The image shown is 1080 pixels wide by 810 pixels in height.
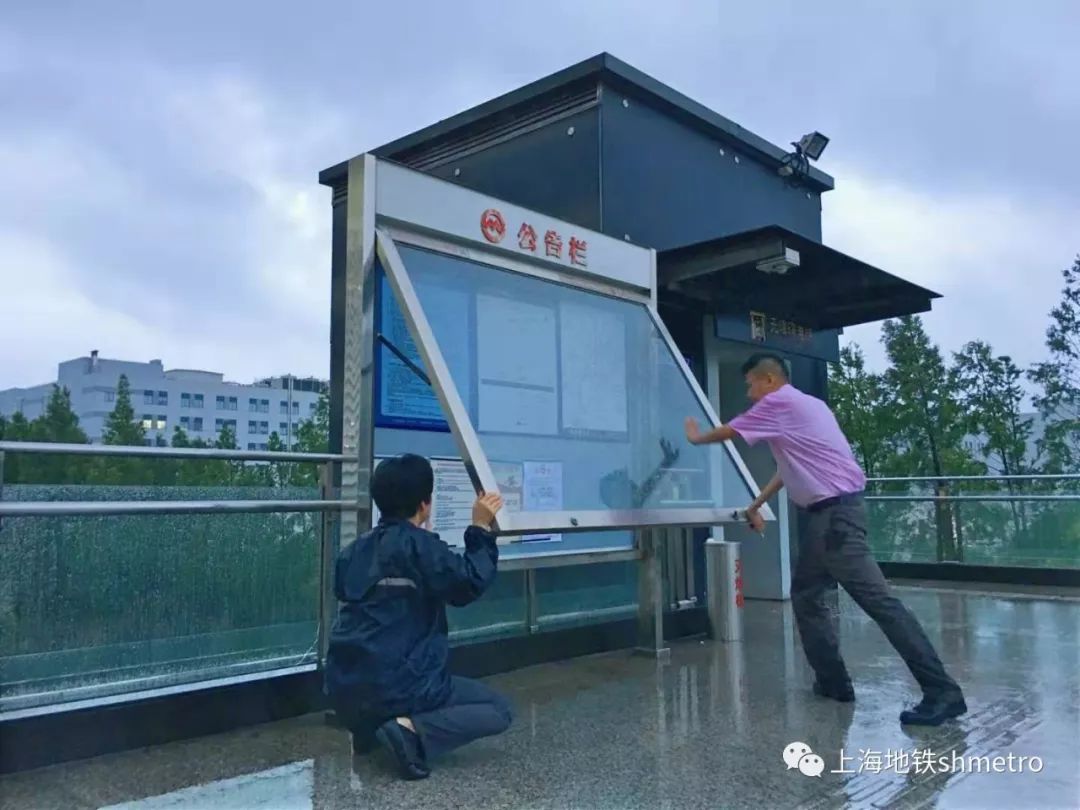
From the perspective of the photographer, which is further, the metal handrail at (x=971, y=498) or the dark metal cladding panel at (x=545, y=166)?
the metal handrail at (x=971, y=498)

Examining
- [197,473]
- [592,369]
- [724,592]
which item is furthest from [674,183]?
[197,473]

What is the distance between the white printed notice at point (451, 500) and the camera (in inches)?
179

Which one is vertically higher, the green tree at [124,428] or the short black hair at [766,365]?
the green tree at [124,428]

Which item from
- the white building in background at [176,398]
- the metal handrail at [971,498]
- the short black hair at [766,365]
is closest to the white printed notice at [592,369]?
the short black hair at [766,365]

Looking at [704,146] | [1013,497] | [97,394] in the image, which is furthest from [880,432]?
[97,394]

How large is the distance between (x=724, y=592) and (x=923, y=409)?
553 inches

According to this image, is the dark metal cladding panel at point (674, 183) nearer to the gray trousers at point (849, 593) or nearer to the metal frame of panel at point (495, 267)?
the metal frame of panel at point (495, 267)

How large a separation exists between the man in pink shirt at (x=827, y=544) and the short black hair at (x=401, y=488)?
1.85m

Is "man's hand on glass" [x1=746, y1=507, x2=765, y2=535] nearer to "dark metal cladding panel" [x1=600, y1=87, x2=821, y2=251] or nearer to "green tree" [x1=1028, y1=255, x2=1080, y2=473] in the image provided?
"dark metal cladding panel" [x1=600, y1=87, x2=821, y2=251]

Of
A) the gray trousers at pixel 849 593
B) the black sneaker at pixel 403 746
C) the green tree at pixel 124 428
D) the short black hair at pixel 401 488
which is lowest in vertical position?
the black sneaker at pixel 403 746

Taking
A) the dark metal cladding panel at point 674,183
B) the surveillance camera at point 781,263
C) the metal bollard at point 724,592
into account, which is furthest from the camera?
the dark metal cladding panel at point 674,183

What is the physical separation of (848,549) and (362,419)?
7.77ft

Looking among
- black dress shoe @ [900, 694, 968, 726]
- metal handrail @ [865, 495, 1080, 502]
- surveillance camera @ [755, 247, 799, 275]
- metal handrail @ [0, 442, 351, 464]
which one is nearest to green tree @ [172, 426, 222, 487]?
metal handrail @ [0, 442, 351, 464]

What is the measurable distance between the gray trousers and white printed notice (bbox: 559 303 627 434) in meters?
1.33
